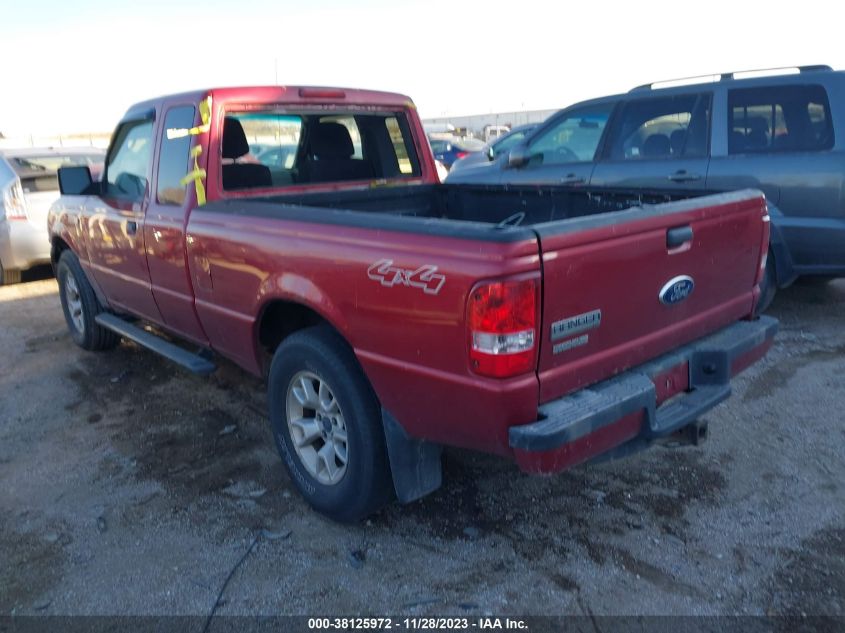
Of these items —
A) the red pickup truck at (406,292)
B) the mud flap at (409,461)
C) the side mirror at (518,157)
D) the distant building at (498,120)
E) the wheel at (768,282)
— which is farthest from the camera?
the distant building at (498,120)

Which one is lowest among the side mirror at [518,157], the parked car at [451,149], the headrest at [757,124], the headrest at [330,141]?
the parked car at [451,149]

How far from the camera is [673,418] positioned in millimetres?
2867

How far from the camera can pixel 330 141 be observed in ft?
15.1

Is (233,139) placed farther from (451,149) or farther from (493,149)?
(451,149)

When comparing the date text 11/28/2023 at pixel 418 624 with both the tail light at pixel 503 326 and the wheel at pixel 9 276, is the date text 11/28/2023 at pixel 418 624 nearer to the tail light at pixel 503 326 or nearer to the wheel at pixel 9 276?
the tail light at pixel 503 326

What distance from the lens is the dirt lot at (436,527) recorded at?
2770mm

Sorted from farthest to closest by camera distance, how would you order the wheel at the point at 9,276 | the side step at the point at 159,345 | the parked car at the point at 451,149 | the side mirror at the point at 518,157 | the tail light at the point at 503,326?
the parked car at the point at 451,149 → the wheel at the point at 9,276 → the side mirror at the point at 518,157 → the side step at the point at 159,345 → the tail light at the point at 503,326

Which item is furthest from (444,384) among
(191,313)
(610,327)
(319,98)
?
(319,98)

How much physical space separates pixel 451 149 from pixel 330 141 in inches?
645

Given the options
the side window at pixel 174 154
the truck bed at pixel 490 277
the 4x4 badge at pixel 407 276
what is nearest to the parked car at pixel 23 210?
the side window at pixel 174 154

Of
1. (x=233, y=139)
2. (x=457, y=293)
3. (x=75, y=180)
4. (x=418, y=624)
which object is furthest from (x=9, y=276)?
(x=457, y=293)

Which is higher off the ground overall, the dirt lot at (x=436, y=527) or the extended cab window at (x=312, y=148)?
the extended cab window at (x=312, y=148)

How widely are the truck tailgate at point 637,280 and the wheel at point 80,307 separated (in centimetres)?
429

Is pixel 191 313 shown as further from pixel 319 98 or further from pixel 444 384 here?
pixel 444 384
